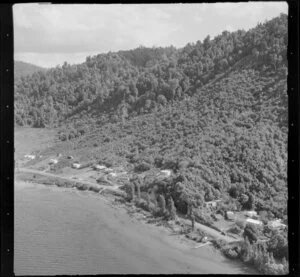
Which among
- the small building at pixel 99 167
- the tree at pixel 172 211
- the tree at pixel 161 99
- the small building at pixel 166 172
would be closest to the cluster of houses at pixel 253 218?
the tree at pixel 172 211

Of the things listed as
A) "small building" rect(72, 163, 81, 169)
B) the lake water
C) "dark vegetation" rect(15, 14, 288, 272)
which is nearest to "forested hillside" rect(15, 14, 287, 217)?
"dark vegetation" rect(15, 14, 288, 272)

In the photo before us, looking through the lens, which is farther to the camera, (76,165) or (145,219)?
(76,165)

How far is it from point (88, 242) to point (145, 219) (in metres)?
0.56

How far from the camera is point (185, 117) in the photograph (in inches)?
181

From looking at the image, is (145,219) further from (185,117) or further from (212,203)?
(185,117)

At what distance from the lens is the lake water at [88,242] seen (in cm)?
309

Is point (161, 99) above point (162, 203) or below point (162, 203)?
above

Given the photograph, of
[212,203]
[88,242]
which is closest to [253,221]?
[212,203]

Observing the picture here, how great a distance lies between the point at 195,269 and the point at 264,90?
99.2 inches

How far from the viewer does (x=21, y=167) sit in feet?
12.9

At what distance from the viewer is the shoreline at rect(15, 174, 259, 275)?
3455 mm

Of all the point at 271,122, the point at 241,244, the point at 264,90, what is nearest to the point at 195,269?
the point at 241,244

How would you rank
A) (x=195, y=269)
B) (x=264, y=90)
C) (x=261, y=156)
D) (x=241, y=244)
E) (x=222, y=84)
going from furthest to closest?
1. (x=222, y=84)
2. (x=264, y=90)
3. (x=261, y=156)
4. (x=241, y=244)
5. (x=195, y=269)

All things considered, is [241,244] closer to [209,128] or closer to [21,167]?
[209,128]
